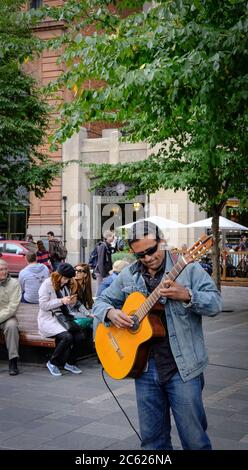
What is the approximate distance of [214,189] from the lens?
46.0 feet

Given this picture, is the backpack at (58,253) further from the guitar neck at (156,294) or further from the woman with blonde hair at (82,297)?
the guitar neck at (156,294)

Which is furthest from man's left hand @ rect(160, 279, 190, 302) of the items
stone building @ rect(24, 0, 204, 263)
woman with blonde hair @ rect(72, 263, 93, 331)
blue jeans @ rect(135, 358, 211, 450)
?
stone building @ rect(24, 0, 204, 263)

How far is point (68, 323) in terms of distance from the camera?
321 inches

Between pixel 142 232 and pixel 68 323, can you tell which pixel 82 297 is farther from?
pixel 142 232


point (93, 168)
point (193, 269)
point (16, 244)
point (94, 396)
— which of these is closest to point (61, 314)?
point (94, 396)

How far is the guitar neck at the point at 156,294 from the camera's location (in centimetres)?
348

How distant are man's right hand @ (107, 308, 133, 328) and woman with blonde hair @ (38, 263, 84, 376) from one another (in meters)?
4.04

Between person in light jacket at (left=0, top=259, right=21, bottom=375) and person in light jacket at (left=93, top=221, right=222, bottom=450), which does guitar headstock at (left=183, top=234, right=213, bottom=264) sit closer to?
person in light jacket at (left=93, top=221, right=222, bottom=450)

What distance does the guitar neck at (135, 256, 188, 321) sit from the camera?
11.4 feet

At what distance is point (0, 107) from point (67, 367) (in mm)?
12739

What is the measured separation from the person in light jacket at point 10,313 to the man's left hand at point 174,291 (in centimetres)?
490

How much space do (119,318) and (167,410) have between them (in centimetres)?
67

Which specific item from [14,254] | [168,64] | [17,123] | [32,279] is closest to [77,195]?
[14,254]

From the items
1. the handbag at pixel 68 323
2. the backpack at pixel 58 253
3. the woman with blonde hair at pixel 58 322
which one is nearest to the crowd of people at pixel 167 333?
the woman with blonde hair at pixel 58 322
